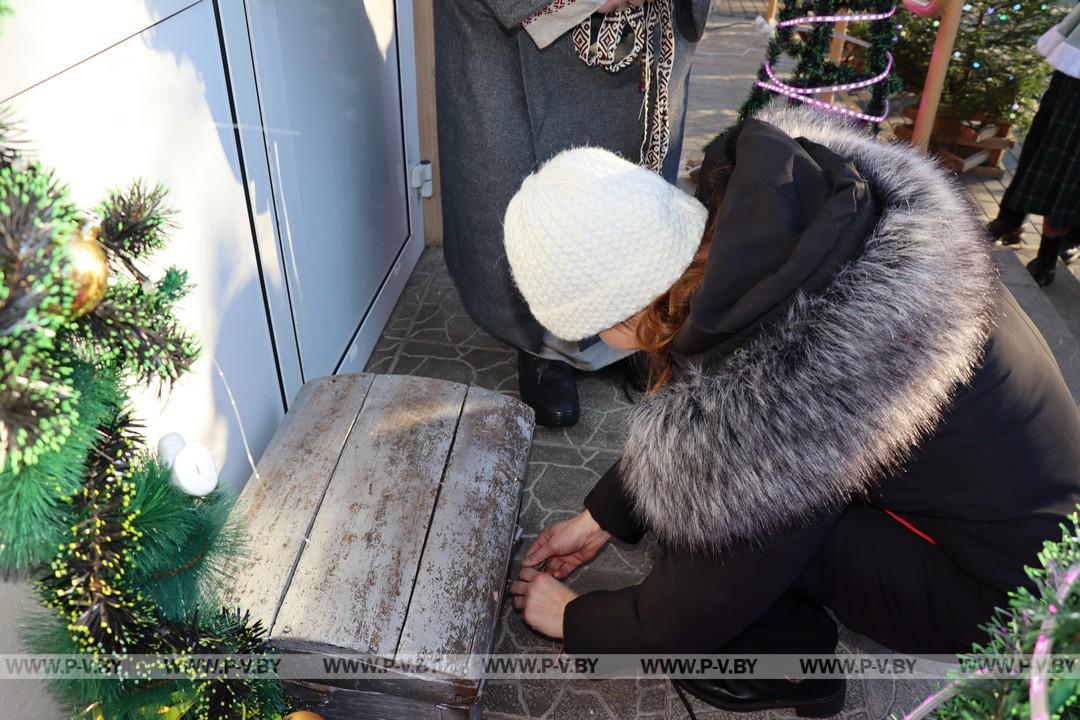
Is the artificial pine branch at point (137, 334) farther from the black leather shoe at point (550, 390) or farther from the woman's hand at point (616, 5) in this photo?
the black leather shoe at point (550, 390)

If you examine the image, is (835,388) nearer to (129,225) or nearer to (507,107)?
(129,225)

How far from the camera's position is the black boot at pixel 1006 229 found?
342cm

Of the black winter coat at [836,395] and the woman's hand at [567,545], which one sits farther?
the woman's hand at [567,545]

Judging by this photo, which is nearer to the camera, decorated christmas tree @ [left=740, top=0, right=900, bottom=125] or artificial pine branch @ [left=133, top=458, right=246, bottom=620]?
artificial pine branch @ [left=133, top=458, right=246, bottom=620]

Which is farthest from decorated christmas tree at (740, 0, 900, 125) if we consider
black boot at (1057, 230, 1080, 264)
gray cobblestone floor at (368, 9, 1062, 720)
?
gray cobblestone floor at (368, 9, 1062, 720)

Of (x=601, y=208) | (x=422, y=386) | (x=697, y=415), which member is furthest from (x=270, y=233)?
(x=697, y=415)

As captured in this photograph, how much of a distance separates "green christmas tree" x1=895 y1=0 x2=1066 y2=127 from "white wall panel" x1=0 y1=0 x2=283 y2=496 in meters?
3.78

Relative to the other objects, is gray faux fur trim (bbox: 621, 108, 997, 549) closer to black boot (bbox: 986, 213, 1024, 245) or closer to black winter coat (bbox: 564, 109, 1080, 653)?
black winter coat (bbox: 564, 109, 1080, 653)

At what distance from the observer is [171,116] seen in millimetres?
1254

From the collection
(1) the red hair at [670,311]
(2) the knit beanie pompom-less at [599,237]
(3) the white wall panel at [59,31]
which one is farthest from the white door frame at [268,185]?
(1) the red hair at [670,311]

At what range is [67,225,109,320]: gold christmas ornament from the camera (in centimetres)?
60

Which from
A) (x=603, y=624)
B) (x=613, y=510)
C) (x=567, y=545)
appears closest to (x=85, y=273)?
(x=603, y=624)

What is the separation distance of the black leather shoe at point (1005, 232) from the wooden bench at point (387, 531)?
2.72 m

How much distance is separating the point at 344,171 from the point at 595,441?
100 centimetres
